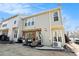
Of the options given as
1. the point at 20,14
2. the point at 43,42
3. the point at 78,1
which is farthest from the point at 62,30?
the point at 20,14

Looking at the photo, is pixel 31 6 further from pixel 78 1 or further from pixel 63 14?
pixel 78 1

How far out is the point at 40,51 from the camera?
329 centimetres

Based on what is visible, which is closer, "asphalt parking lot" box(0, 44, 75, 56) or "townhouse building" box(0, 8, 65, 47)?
"asphalt parking lot" box(0, 44, 75, 56)

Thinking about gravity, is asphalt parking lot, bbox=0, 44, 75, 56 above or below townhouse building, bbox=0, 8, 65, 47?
below

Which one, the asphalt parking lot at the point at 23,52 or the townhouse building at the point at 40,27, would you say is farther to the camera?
the townhouse building at the point at 40,27

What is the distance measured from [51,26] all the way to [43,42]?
1.52ft

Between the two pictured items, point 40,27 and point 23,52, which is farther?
Result: point 40,27

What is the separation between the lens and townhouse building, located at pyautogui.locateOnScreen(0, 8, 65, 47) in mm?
3334

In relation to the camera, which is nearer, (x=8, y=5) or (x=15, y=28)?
(x=8, y=5)

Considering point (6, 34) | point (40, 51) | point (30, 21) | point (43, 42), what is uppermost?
point (30, 21)

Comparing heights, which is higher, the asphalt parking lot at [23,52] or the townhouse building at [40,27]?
the townhouse building at [40,27]

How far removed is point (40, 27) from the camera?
3445mm

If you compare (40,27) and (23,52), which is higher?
(40,27)

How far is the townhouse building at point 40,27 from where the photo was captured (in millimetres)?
3334
